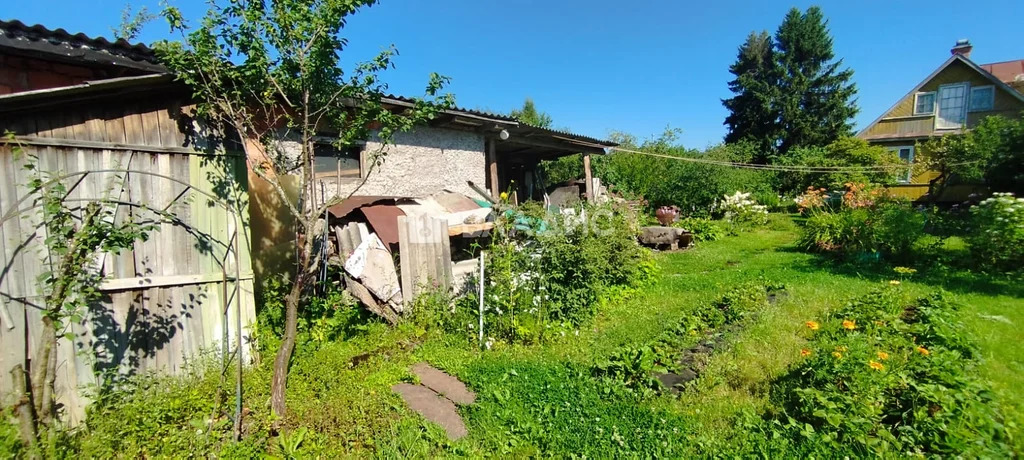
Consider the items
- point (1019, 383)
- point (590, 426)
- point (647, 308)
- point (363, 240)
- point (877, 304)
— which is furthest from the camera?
point (647, 308)

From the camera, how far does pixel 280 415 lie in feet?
11.6

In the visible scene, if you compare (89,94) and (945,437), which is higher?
(89,94)

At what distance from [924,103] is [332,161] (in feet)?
88.5

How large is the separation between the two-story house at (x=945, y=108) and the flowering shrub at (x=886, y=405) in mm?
20744

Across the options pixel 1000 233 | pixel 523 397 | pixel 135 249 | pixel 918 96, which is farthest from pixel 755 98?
pixel 135 249

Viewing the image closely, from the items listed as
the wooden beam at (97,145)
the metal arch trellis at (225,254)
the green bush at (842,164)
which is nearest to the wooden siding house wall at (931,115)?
the green bush at (842,164)

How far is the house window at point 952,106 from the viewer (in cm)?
2006

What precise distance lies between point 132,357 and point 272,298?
4.35 feet

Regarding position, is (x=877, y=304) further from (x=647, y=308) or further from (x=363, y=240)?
(x=363, y=240)

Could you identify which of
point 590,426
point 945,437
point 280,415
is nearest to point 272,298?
point 280,415

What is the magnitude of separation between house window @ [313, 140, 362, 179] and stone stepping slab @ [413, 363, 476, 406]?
3.66m

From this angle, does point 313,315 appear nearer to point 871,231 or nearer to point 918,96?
point 871,231

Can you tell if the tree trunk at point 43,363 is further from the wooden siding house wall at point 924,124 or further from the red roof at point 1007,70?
the red roof at point 1007,70

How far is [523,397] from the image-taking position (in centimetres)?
377
